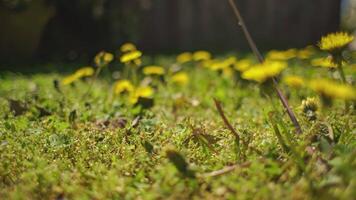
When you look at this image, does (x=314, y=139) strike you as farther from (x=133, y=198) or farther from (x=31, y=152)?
(x=31, y=152)

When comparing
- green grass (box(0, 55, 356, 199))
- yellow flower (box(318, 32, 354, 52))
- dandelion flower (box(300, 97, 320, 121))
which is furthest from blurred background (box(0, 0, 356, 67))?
yellow flower (box(318, 32, 354, 52))

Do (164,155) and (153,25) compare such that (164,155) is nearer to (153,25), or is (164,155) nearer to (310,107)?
(310,107)

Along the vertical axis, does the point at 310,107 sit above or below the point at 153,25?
below

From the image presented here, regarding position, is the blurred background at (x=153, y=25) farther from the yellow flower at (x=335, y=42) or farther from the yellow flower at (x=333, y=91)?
the yellow flower at (x=333, y=91)

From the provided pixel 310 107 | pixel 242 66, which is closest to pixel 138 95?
pixel 242 66

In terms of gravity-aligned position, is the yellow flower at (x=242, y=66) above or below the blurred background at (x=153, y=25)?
below

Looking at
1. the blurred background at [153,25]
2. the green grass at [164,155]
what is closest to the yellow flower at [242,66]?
the green grass at [164,155]
